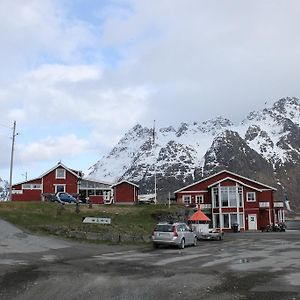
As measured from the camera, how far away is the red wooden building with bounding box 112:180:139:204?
7975 centimetres

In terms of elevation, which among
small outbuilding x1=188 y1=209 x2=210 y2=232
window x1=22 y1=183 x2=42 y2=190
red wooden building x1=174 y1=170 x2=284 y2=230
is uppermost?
window x1=22 y1=183 x2=42 y2=190

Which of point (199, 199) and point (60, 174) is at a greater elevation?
point (60, 174)

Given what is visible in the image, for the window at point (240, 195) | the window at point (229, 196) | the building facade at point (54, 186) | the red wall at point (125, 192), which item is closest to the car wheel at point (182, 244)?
the building facade at point (54, 186)

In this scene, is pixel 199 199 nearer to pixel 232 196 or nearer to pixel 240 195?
pixel 232 196

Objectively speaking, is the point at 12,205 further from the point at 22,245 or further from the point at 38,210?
the point at 22,245

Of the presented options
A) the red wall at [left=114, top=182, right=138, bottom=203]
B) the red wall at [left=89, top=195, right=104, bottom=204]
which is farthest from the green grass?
the red wall at [left=114, top=182, right=138, bottom=203]

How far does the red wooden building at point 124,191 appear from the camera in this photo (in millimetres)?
79750

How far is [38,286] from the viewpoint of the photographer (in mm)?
12516

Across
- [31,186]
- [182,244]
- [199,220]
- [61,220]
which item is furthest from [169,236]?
[31,186]

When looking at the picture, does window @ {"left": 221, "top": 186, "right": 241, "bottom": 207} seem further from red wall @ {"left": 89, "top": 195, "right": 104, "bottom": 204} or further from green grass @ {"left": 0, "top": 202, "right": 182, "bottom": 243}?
green grass @ {"left": 0, "top": 202, "right": 182, "bottom": 243}

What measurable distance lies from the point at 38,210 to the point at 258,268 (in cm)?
2660

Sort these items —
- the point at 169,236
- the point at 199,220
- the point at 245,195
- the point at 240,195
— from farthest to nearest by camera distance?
the point at 245,195
the point at 240,195
the point at 199,220
the point at 169,236

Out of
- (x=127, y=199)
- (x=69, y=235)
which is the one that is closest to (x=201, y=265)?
(x=69, y=235)

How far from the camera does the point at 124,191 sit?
3164 inches
